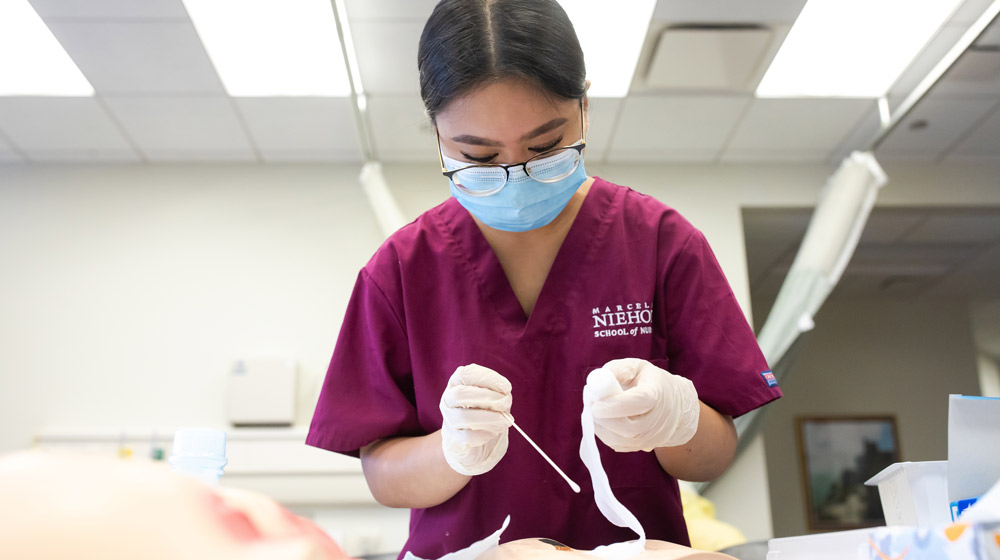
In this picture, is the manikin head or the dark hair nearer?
the manikin head

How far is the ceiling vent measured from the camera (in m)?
2.87

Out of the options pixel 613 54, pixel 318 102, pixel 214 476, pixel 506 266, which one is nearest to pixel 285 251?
pixel 318 102

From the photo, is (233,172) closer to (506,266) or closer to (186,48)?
(186,48)

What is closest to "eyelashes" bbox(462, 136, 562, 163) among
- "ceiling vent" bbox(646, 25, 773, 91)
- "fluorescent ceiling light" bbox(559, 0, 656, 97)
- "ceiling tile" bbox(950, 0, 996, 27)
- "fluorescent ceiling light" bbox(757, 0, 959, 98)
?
"fluorescent ceiling light" bbox(559, 0, 656, 97)

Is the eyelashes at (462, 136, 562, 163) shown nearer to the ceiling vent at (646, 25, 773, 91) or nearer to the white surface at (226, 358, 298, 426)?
the ceiling vent at (646, 25, 773, 91)

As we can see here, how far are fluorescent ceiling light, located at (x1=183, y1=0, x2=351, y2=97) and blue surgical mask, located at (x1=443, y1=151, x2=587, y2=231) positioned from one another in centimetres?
185

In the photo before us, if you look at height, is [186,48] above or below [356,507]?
above

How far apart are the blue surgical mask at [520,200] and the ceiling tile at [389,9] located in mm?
1810

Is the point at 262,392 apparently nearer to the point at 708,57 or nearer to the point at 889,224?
the point at 708,57

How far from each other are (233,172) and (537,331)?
3.14 m

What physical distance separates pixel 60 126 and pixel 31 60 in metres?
0.49

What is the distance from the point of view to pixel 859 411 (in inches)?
211

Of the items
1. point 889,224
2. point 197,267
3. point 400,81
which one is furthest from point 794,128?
point 197,267

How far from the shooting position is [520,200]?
1.07 m
